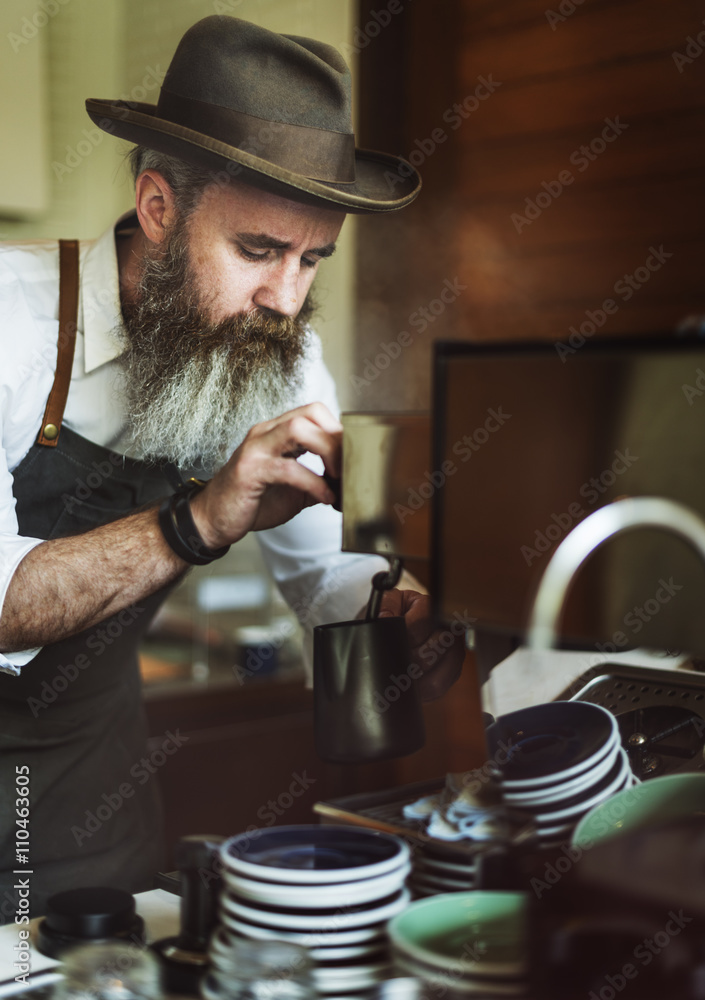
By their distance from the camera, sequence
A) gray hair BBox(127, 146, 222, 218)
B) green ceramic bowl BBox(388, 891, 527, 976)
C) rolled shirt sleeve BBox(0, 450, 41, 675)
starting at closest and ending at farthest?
green ceramic bowl BBox(388, 891, 527, 976)
rolled shirt sleeve BBox(0, 450, 41, 675)
gray hair BBox(127, 146, 222, 218)

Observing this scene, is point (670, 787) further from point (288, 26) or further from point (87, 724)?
point (288, 26)

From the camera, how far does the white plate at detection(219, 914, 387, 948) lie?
0.71 metres

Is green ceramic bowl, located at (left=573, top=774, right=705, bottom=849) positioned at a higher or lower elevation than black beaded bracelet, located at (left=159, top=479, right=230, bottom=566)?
lower

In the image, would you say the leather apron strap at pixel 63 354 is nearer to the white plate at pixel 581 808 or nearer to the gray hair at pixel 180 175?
the gray hair at pixel 180 175

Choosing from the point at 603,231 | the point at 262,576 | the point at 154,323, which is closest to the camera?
the point at 154,323

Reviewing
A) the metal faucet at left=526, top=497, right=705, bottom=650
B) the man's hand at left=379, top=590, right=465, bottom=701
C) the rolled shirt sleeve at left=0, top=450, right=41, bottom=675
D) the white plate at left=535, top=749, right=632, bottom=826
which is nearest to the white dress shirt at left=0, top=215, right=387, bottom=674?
the rolled shirt sleeve at left=0, top=450, right=41, bottom=675

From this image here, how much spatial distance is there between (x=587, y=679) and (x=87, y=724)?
2.15 ft

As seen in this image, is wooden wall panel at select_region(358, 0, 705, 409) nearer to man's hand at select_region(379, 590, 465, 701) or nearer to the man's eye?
the man's eye

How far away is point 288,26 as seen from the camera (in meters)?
1.23

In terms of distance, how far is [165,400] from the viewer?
1.21 metres

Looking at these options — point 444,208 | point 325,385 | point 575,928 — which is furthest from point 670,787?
point 444,208

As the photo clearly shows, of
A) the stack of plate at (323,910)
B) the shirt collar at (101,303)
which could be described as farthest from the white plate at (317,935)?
the shirt collar at (101,303)

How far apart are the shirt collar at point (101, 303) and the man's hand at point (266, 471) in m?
0.24

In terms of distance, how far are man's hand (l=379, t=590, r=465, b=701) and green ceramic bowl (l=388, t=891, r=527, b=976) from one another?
0.36 meters
